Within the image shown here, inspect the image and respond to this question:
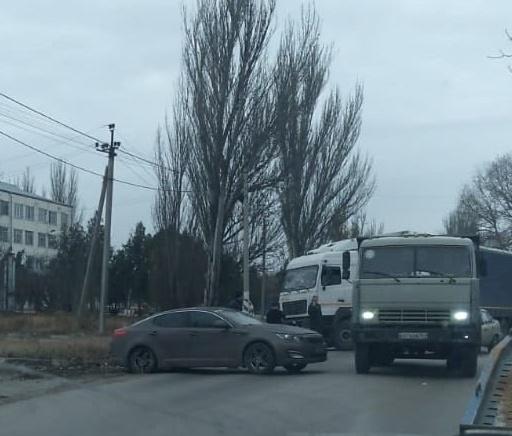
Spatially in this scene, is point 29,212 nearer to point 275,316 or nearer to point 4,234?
point 4,234

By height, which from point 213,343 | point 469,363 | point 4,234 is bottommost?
point 469,363

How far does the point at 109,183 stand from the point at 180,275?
26.9 ft

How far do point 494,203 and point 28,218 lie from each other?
131 ft

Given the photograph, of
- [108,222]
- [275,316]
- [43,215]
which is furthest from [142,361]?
[43,215]

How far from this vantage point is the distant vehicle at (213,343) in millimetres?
21875

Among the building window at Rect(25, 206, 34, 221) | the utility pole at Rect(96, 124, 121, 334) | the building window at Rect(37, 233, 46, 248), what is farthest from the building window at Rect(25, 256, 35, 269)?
the utility pole at Rect(96, 124, 121, 334)

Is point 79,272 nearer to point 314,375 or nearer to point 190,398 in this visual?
point 314,375

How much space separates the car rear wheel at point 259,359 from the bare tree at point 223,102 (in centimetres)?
2119

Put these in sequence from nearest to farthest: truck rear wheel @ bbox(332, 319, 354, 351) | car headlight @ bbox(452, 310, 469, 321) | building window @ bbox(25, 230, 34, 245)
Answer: car headlight @ bbox(452, 310, 469, 321)
truck rear wheel @ bbox(332, 319, 354, 351)
building window @ bbox(25, 230, 34, 245)

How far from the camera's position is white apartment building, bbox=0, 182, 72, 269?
88.9m

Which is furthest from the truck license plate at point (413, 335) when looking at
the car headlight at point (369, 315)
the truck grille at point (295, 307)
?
the truck grille at point (295, 307)

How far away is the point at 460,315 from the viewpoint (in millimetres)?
20312

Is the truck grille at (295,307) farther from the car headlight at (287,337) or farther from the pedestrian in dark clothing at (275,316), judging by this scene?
the car headlight at (287,337)

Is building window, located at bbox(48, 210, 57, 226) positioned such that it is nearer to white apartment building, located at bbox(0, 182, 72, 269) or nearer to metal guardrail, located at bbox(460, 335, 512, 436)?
white apartment building, located at bbox(0, 182, 72, 269)
